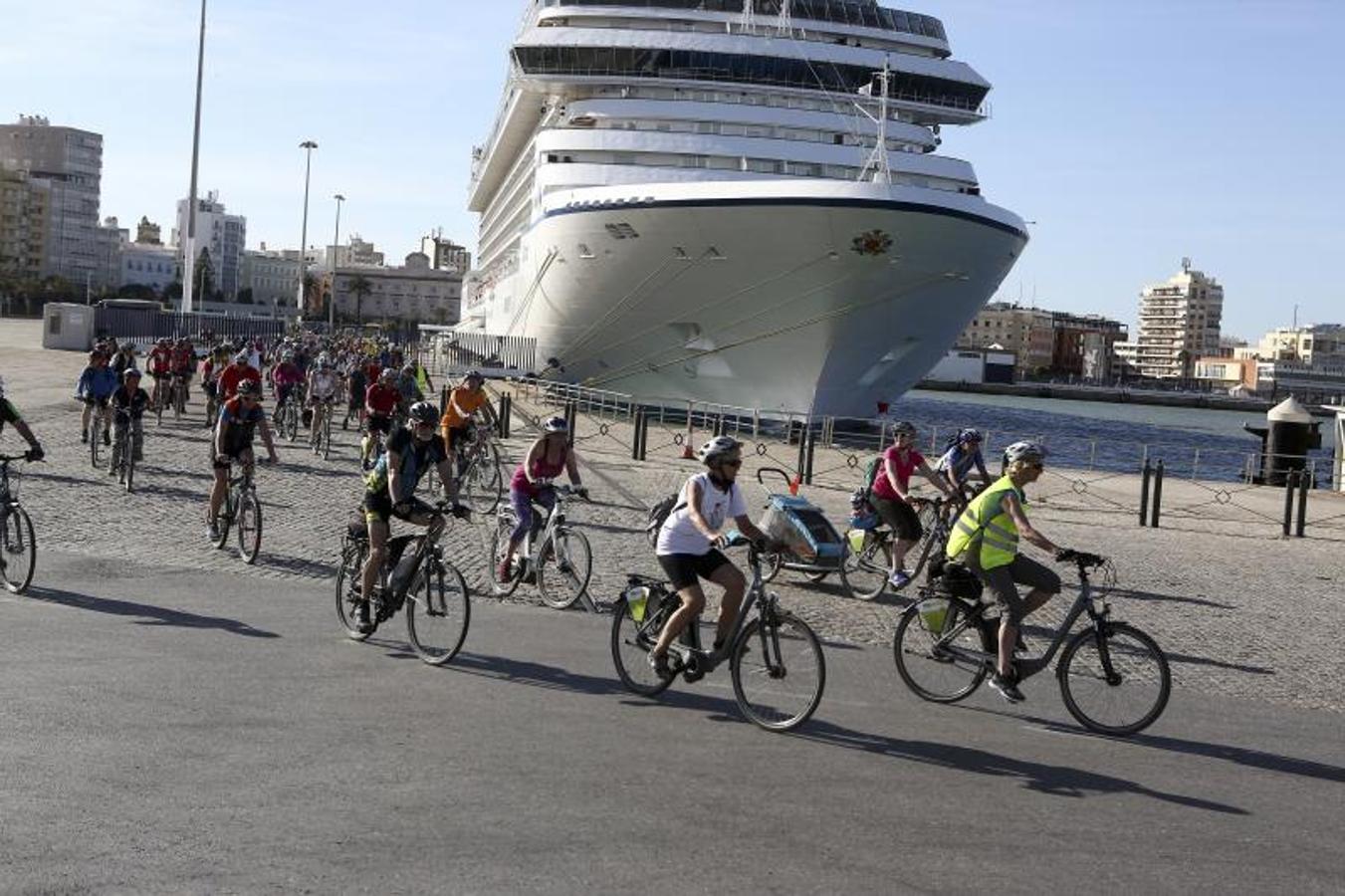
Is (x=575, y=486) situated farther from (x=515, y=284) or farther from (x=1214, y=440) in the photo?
(x=1214, y=440)

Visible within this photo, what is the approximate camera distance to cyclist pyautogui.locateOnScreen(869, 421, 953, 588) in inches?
513

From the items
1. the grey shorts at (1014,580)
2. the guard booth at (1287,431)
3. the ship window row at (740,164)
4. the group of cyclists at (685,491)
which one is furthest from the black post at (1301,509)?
the ship window row at (740,164)

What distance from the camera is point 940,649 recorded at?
355 inches

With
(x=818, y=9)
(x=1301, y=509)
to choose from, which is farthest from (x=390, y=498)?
(x=818, y=9)

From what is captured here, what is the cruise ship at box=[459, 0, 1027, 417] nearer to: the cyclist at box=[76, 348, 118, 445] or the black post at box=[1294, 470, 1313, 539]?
the black post at box=[1294, 470, 1313, 539]

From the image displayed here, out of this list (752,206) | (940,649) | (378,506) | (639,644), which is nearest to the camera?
(639,644)

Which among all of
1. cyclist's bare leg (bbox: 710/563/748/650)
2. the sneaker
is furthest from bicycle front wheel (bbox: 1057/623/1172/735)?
cyclist's bare leg (bbox: 710/563/748/650)

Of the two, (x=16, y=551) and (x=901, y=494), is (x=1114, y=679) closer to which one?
(x=901, y=494)

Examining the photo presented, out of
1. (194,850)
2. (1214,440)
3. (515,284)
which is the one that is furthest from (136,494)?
(1214,440)

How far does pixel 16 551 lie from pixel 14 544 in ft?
0.17

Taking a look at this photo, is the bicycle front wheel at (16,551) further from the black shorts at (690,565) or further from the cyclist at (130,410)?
the cyclist at (130,410)

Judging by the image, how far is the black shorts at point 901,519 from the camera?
43.0 feet

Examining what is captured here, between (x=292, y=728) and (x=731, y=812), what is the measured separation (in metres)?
2.30

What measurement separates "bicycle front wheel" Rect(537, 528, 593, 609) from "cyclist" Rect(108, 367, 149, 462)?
24.7 ft
